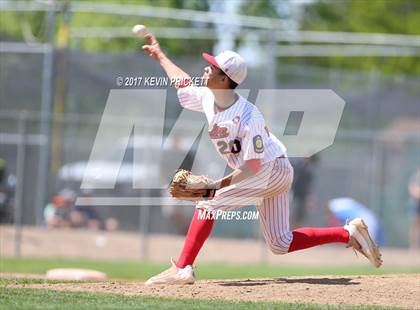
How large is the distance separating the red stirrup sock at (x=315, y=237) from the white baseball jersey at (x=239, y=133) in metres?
0.79

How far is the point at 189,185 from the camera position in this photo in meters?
8.06

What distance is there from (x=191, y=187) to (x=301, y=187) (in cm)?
1063

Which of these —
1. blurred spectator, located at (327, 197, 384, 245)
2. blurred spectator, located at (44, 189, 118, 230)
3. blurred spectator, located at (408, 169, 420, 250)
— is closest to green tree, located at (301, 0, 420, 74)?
blurred spectator, located at (408, 169, 420, 250)

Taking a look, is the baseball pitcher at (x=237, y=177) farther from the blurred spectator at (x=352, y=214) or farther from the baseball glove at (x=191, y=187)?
the blurred spectator at (x=352, y=214)

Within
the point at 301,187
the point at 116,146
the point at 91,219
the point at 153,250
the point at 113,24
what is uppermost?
the point at 113,24

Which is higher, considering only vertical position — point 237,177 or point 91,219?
point 237,177

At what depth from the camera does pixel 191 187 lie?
8062mm

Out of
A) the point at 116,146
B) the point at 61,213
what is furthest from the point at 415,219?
the point at 61,213

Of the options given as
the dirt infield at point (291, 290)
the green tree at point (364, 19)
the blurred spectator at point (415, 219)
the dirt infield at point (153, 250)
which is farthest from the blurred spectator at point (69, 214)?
the green tree at point (364, 19)

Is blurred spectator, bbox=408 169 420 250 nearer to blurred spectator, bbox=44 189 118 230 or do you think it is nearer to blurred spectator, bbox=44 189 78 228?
blurred spectator, bbox=44 189 118 230

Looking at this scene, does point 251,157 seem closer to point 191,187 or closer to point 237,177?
point 237,177

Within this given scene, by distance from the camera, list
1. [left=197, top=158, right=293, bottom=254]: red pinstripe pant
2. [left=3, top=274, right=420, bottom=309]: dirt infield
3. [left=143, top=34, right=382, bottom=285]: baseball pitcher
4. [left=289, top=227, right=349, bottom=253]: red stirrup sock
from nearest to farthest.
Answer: [left=3, top=274, right=420, bottom=309]: dirt infield
[left=143, top=34, right=382, bottom=285]: baseball pitcher
[left=197, top=158, right=293, bottom=254]: red pinstripe pant
[left=289, top=227, right=349, bottom=253]: red stirrup sock

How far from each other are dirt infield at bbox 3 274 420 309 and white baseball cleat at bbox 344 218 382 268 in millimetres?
247

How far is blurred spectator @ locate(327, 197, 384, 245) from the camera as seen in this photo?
17203 mm
